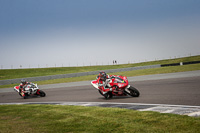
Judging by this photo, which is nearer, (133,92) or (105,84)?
(133,92)

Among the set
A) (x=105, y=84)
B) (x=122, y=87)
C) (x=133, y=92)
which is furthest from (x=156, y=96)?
(x=105, y=84)

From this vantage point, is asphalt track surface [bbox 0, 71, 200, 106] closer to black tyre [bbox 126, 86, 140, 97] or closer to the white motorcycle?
black tyre [bbox 126, 86, 140, 97]

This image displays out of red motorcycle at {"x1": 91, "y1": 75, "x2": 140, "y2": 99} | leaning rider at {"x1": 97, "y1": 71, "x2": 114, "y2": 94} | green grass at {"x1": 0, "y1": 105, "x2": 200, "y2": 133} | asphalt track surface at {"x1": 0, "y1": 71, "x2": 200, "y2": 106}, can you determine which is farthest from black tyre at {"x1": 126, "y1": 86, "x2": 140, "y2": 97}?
green grass at {"x1": 0, "y1": 105, "x2": 200, "y2": 133}

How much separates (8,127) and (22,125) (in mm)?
Result: 379

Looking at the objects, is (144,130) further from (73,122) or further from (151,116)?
(73,122)

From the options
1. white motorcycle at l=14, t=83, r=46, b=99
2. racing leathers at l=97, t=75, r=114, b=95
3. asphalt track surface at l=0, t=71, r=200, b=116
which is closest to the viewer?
asphalt track surface at l=0, t=71, r=200, b=116

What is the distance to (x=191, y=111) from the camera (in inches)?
280

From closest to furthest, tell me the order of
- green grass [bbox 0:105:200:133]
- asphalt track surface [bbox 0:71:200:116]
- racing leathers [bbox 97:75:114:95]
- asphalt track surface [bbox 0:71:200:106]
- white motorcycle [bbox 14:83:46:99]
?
1. green grass [bbox 0:105:200:133]
2. asphalt track surface [bbox 0:71:200:116]
3. asphalt track surface [bbox 0:71:200:106]
4. racing leathers [bbox 97:75:114:95]
5. white motorcycle [bbox 14:83:46:99]

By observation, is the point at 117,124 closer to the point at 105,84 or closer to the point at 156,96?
the point at 156,96

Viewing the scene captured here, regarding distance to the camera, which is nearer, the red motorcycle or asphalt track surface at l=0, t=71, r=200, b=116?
asphalt track surface at l=0, t=71, r=200, b=116

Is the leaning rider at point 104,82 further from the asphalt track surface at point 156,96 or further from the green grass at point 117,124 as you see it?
the green grass at point 117,124

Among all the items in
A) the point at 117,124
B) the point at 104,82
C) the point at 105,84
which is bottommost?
the point at 117,124

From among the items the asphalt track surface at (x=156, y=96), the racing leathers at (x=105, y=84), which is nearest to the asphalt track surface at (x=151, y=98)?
the asphalt track surface at (x=156, y=96)

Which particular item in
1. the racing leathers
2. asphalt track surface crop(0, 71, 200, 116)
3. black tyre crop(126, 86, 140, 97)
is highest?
the racing leathers
